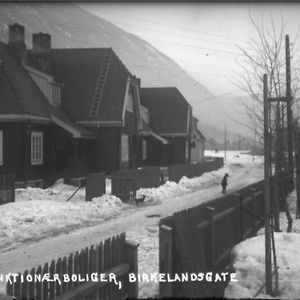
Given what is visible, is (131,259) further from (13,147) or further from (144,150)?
(144,150)

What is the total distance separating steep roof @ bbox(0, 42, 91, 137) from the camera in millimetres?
15000

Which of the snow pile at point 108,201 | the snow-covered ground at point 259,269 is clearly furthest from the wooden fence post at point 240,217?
the snow pile at point 108,201

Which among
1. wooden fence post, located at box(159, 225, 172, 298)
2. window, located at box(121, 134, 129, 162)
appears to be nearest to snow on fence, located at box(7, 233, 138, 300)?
wooden fence post, located at box(159, 225, 172, 298)

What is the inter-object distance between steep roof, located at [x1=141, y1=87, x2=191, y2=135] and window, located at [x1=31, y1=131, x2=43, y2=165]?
40.1ft

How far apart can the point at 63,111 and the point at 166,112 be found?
36.4ft

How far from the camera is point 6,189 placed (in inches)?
480

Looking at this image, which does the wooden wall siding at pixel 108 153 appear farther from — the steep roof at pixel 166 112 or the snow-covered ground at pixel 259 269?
the snow-covered ground at pixel 259 269

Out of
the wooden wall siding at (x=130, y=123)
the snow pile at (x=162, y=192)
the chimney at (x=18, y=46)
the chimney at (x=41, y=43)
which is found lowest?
the snow pile at (x=162, y=192)

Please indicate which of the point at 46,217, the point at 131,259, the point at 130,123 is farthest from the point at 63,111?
the point at 131,259

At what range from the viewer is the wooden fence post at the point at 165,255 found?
427 centimetres

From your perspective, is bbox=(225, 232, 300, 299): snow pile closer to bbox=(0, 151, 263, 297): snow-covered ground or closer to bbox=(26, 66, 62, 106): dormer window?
bbox=(0, 151, 263, 297): snow-covered ground

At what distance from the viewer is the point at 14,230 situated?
28.3ft

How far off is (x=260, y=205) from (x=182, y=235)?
5.32 metres

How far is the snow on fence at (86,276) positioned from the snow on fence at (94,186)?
332 inches
